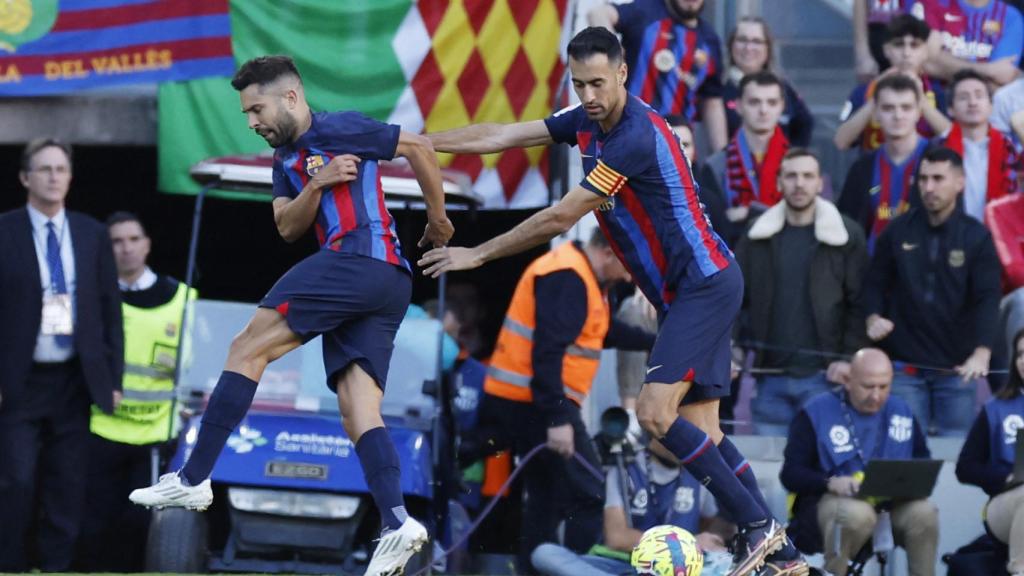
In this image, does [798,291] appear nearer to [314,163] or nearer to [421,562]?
[421,562]

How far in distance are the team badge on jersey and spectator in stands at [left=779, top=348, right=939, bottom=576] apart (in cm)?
353

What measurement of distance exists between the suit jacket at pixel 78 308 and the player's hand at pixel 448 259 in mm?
3024

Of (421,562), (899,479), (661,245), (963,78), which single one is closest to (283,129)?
(661,245)

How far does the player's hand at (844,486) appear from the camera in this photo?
10109 millimetres

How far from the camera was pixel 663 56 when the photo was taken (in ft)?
39.4

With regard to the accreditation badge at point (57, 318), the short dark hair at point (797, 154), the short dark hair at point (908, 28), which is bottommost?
the accreditation badge at point (57, 318)

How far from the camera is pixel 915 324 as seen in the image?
1106 cm

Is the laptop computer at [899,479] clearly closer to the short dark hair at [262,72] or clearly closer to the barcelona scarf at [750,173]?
the barcelona scarf at [750,173]

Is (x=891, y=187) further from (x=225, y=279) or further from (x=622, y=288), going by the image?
(x=225, y=279)

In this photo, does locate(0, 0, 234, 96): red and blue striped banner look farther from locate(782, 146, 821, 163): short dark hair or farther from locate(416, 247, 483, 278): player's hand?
locate(416, 247, 483, 278): player's hand

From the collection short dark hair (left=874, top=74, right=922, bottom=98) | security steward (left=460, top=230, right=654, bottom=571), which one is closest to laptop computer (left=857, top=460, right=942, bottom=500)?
security steward (left=460, top=230, right=654, bottom=571)

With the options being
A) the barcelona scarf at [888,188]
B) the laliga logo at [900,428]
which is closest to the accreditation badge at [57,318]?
the laliga logo at [900,428]

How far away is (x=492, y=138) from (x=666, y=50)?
150 inches

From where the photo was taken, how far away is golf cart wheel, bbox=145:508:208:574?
9.41m
